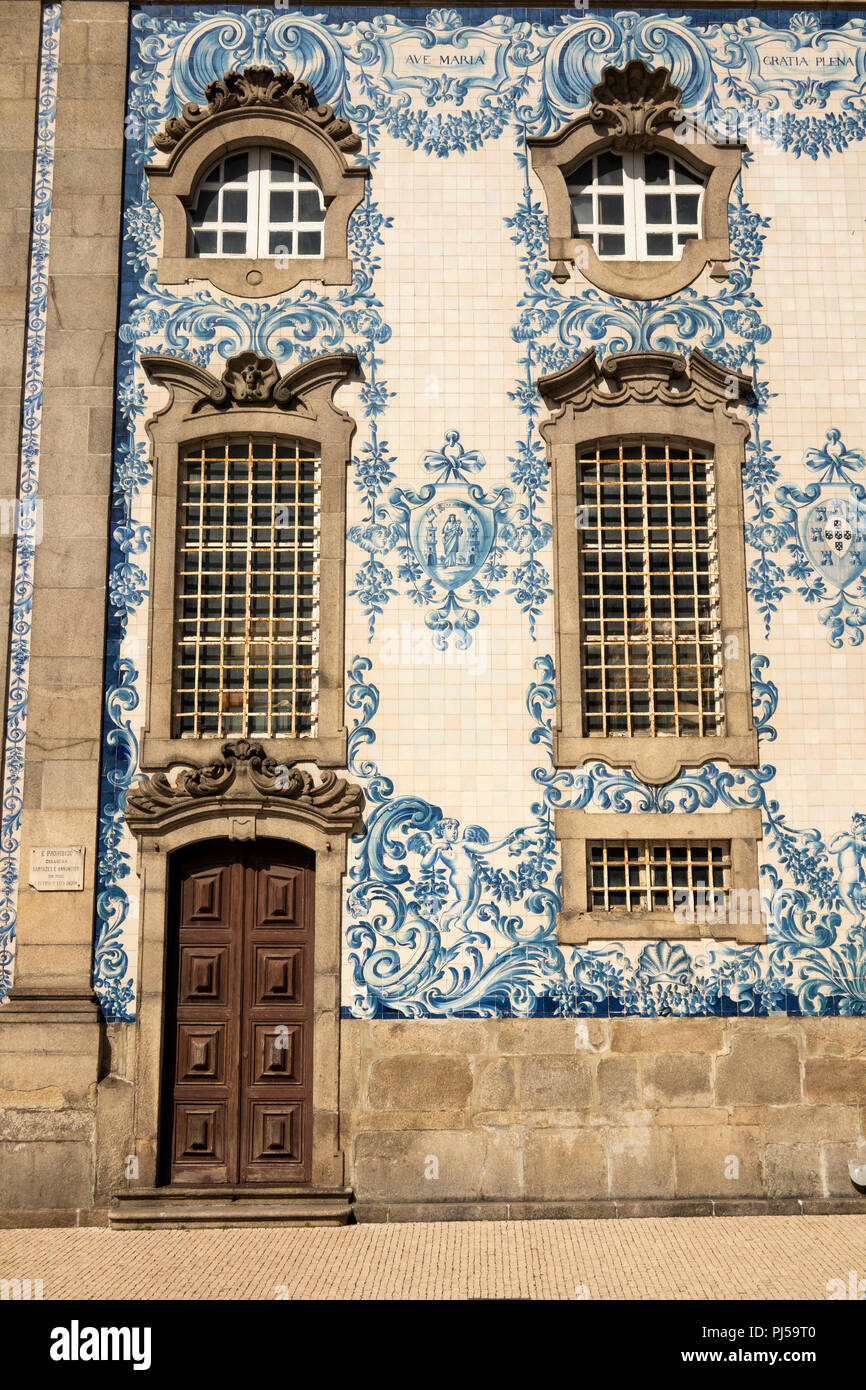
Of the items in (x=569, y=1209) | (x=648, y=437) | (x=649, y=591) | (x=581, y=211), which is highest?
(x=581, y=211)

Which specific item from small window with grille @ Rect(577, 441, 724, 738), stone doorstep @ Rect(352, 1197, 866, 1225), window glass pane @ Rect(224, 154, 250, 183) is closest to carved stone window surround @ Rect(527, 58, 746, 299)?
small window with grille @ Rect(577, 441, 724, 738)

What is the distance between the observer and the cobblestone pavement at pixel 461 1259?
27.2 feet

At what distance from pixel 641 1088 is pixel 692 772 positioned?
2.39 m

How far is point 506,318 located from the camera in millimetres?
11656

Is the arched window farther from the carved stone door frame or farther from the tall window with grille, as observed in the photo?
the carved stone door frame

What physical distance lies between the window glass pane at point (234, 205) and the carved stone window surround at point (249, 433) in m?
1.37

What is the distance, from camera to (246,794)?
1084cm

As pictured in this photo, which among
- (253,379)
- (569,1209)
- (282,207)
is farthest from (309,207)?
(569,1209)

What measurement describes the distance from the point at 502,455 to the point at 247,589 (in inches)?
90.5

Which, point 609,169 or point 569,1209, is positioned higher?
point 609,169

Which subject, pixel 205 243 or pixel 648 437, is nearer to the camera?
pixel 648 437

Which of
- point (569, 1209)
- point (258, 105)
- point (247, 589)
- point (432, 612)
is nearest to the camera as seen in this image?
point (569, 1209)

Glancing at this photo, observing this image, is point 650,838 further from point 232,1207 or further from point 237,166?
point 237,166

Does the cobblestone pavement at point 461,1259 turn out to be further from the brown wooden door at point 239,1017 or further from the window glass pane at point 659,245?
the window glass pane at point 659,245
